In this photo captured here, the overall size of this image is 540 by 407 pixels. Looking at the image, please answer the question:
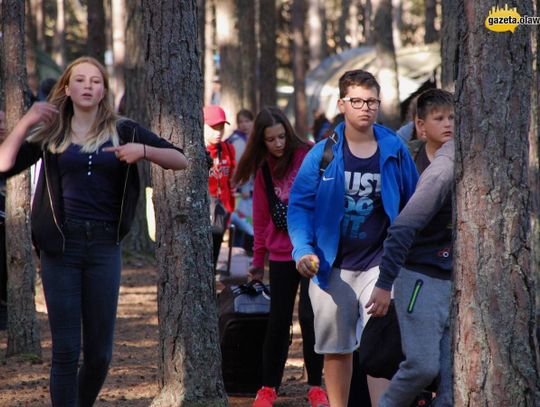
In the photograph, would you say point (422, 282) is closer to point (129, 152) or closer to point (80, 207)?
point (129, 152)

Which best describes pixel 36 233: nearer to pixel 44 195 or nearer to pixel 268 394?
pixel 44 195

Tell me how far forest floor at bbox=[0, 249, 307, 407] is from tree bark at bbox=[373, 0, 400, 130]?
5.52m

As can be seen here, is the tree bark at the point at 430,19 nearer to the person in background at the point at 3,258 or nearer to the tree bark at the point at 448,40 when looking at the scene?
the tree bark at the point at 448,40

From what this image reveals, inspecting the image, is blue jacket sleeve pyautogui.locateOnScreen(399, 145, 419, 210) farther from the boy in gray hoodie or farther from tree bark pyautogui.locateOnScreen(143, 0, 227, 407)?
tree bark pyautogui.locateOnScreen(143, 0, 227, 407)

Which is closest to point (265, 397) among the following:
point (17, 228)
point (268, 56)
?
point (17, 228)

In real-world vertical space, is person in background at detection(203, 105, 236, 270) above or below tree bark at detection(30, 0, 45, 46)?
below

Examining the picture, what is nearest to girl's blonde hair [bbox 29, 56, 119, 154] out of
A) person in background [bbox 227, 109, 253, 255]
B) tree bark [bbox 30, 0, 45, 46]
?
person in background [bbox 227, 109, 253, 255]

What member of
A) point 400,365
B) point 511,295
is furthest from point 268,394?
point 511,295

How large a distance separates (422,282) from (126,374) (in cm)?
386

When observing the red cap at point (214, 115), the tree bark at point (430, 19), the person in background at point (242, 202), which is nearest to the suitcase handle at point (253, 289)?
the red cap at point (214, 115)

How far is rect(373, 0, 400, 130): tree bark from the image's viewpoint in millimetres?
15883

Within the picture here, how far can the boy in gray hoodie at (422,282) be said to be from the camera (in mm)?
5125

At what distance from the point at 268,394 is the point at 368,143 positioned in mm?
2058

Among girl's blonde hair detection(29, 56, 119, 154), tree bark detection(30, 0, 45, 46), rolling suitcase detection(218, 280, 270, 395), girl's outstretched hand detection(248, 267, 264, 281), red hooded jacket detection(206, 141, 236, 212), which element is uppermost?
tree bark detection(30, 0, 45, 46)
